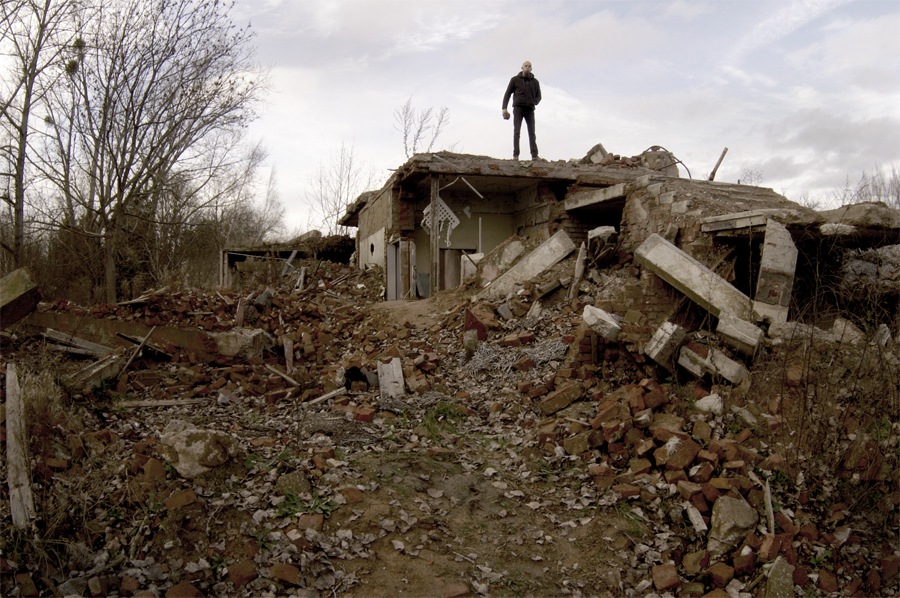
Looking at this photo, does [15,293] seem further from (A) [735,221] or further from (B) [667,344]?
(A) [735,221]

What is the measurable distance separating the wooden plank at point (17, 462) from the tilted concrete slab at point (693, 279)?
6586 millimetres

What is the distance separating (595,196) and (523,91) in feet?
9.35

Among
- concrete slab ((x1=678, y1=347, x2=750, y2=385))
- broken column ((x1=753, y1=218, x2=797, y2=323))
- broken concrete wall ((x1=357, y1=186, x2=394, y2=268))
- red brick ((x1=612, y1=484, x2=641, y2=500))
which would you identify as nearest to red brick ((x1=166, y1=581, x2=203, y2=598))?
red brick ((x1=612, y1=484, x2=641, y2=500))

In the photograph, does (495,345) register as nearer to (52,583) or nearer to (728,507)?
(728,507)

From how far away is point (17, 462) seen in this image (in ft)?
12.0

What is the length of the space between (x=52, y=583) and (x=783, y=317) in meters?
6.74

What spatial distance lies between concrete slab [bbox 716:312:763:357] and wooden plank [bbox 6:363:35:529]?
19.7ft

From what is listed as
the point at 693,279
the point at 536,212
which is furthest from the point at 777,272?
the point at 536,212

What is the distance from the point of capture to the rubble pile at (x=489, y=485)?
330cm

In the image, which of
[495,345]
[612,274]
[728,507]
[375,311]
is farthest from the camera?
[375,311]

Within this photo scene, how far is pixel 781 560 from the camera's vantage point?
3361mm

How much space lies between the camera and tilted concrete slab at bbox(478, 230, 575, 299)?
9086 mm

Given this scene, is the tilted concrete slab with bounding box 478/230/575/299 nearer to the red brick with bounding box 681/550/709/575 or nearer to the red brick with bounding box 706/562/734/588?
the red brick with bounding box 681/550/709/575

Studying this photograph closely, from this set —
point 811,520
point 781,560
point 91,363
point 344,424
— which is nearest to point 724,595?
point 781,560
